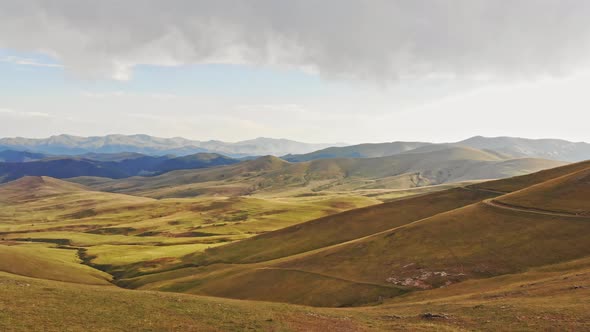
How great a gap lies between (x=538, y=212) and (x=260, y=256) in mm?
68499

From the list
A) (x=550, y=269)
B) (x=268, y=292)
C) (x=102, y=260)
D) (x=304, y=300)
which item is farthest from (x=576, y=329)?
(x=102, y=260)

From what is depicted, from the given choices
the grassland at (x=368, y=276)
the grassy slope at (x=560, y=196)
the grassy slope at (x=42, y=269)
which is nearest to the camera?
the grassland at (x=368, y=276)

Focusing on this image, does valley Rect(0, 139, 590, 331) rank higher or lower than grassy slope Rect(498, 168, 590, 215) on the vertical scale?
lower

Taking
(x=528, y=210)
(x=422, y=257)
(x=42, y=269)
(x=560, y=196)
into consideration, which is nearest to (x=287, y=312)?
(x=422, y=257)

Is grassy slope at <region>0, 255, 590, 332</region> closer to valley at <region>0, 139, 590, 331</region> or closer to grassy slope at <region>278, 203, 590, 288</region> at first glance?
valley at <region>0, 139, 590, 331</region>

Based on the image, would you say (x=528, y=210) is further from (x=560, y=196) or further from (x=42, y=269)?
(x=42, y=269)

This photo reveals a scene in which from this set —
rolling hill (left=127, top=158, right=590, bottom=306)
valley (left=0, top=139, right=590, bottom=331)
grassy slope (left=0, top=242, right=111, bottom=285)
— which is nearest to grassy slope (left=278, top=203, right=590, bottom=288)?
rolling hill (left=127, top=158, right=590, bottom=306)

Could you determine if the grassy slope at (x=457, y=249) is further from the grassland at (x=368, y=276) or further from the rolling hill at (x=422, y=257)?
the grassland at (x=368, y=276)

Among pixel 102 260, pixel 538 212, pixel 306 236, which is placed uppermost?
pixel 538 212

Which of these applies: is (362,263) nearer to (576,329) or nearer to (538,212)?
(538,212)

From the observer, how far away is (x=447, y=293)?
5881cm

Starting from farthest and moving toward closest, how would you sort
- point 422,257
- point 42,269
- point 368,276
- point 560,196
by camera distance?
point 560,196 → point 42,269 → point 422,257 → point 368,276

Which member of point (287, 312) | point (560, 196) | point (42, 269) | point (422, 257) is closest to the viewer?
point (287, 312)

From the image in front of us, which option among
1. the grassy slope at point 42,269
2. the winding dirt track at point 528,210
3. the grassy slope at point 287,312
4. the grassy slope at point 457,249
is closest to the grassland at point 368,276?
the grassy slope at point 287,312
